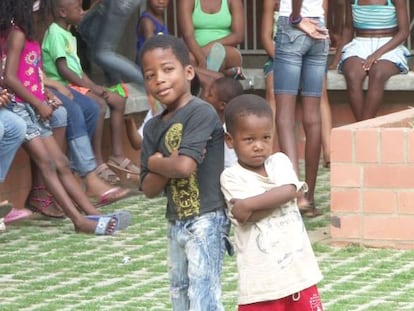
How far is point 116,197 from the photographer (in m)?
10.4

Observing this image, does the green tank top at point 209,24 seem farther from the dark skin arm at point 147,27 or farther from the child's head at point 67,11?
the child's head at point 67,11

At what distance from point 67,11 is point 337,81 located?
2937mm

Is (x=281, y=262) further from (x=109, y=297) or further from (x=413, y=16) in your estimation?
(x=413, y=16)

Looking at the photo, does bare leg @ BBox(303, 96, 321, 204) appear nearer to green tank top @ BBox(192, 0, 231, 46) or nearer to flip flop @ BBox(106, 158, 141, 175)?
flip flop @ BBox(106, 158, 141, 175)

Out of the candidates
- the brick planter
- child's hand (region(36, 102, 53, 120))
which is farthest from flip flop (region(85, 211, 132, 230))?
the brick planter

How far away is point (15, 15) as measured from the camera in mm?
9039

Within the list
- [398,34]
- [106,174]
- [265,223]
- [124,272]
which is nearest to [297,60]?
[106,174]

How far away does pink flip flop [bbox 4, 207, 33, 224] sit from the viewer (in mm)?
9695

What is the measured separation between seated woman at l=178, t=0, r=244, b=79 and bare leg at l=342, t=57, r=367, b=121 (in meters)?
0.95

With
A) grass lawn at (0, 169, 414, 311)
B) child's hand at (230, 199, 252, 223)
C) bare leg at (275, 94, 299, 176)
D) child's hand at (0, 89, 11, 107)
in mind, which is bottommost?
grass lawn at (0, 169, 414, 311)

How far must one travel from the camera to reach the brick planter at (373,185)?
8328 millimetres

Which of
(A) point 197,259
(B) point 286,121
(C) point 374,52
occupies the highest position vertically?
(A) point 197,259

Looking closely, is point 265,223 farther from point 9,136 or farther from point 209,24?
point 209,24

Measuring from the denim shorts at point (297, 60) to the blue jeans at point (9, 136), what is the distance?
183 centimetres
